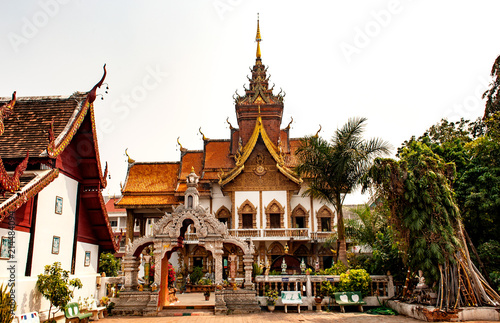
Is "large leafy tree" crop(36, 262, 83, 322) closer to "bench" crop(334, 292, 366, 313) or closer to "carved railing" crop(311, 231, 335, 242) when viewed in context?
"bench" crop(334, 292, 366, 313)

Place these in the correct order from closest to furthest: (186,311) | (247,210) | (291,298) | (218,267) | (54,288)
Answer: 1. (54,288)
2. (186,311)
3. (291,298)
4. (218,267)
5. (247,210)

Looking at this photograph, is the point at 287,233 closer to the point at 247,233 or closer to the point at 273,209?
the point at 273,209

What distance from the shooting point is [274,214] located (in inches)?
899

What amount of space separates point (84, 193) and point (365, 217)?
1382 centimetres

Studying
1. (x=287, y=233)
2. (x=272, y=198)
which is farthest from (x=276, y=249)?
(x=272, y=198)

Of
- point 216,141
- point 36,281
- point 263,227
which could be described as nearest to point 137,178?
point 216,141

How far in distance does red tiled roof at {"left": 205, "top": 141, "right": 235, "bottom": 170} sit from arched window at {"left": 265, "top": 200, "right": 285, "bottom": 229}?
4.19 metres

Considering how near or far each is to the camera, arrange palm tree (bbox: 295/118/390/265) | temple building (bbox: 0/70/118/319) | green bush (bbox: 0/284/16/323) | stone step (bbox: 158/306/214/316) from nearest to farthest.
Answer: green bush (bbox: 0/284/16/323), temple building (bbox: 0/70/118/319), stone step (bbox: 158/306/214/316), palm tree (bbox: 295/118/390/265)

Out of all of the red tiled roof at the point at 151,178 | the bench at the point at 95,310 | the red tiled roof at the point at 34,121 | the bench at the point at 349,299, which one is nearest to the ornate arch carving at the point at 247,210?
the red tiled roof at the point at 151,178

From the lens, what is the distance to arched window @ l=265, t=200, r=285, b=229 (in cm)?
2250

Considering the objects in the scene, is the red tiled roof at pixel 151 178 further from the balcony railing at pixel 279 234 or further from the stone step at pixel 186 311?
the stone step at pixel 186 311

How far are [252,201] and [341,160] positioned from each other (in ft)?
26.6

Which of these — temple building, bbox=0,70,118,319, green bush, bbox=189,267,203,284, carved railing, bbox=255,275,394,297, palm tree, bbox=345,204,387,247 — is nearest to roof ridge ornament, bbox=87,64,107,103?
temple building, bbox=0,70,118,319

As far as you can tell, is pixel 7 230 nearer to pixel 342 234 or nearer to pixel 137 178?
pixel 342 234
